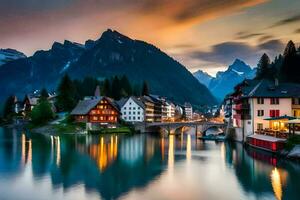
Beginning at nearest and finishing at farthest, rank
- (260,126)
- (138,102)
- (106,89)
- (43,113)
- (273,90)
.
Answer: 1. (260,126)
2. (273,90)
3. (43,113)
4. (138,102)
5. (106,89)

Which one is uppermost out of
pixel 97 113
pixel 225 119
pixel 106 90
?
pixel 106 90

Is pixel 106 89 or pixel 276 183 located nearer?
pixel 276 183

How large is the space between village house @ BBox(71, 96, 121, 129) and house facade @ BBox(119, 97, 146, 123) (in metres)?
15.2

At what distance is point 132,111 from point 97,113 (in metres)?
23.9

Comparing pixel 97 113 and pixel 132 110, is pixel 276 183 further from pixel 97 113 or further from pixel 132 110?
pixel 132 110

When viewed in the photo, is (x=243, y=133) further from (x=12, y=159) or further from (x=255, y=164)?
(x=12, y=159)

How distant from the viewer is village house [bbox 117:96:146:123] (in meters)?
172

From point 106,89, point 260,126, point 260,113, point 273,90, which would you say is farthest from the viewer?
point 106,89

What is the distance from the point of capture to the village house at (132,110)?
17175 centimetres

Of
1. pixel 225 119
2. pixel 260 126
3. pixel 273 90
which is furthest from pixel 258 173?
pixel 225 119

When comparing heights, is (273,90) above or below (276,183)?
above

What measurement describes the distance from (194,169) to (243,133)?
3916 cm

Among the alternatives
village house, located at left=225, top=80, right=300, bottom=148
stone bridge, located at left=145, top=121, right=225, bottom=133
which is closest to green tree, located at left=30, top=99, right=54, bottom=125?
stone bridge, located at left=145, top=121, right=225, bottom=133

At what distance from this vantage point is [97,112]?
152125 mm
